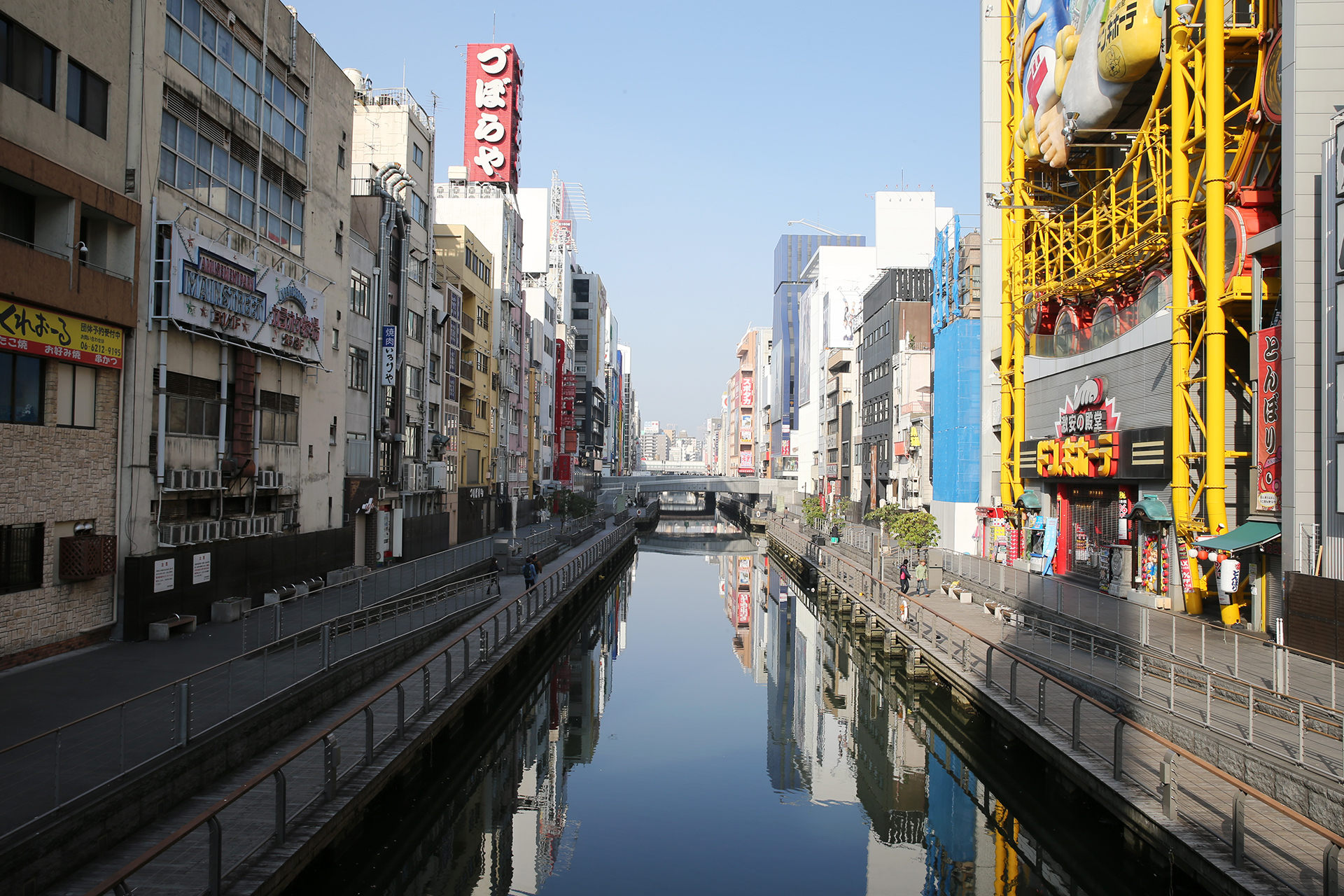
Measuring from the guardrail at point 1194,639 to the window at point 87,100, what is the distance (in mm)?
23765

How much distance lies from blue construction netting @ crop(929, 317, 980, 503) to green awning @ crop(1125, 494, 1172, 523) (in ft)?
62.5

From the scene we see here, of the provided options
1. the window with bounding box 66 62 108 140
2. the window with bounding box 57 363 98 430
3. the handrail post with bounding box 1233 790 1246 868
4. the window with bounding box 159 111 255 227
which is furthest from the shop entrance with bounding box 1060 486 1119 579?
the window with bounding box 66 62 108 140

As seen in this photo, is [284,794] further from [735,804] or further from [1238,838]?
[1238,838]

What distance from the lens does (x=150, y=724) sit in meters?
10.7

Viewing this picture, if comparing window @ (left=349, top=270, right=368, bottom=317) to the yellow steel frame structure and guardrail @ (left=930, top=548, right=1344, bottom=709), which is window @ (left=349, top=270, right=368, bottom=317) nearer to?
guardrail @ (left=930, top=548, right=1344, bottom=709)

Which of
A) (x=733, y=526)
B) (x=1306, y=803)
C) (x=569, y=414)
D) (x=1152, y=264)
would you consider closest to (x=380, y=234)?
(x=1152, y=264)

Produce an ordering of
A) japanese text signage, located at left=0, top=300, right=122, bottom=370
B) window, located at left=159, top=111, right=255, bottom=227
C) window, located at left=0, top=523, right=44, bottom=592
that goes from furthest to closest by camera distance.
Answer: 1. window, located at left=159, top=111, right=255, bottom=227
2. window, located at left=0, top=523, right=44, bottom=592
3. japanese text signage, located at left=0, top=300, right=122, bottom=370

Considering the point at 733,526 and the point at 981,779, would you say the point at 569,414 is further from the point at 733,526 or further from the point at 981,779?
the point at 981,779

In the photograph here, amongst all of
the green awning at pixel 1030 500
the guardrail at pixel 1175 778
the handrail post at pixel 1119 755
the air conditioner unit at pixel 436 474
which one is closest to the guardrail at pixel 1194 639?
the guardrail at pixel 1175 778

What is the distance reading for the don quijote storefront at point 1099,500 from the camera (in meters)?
27.2

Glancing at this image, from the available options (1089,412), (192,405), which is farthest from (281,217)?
(1089,412)

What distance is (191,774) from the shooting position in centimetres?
1120

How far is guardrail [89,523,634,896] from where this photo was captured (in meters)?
8.72

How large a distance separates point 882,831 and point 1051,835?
2.98m
